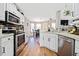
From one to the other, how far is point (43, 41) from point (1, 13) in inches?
115

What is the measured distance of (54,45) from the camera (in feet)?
13.4

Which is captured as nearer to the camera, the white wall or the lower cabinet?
the lower cabinet

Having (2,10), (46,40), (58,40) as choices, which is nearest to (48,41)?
(46,40)

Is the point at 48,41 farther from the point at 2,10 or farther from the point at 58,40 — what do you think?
the point at 2,10

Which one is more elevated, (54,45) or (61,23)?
(61,23)

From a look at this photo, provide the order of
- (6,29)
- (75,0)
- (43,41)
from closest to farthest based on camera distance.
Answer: (75,0)
(6,29)
(43,41)

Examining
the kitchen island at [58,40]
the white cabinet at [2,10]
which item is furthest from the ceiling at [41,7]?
the white cabinet at [2,10]

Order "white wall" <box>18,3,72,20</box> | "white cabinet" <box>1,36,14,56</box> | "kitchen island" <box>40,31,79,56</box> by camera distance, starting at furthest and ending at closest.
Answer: "white wall" <box>18,3,72,20</box>, "white cabinet" <box>1,36,14,56</box>, "kitchen island" <box>40,31,79,56</box>

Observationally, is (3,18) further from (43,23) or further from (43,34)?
(43,23)

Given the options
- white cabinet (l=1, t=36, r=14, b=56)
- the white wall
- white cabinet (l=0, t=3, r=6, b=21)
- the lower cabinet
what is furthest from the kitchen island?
white cabinet (l=0, t=3, r=6, b=21)

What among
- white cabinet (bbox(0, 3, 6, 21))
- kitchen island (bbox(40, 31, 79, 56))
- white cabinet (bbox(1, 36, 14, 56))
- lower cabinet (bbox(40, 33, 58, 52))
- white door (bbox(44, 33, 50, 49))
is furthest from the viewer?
white door (bbox(44, 33, 50, 49))

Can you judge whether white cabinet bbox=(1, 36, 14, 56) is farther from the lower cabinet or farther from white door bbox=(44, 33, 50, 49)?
white door bbox=(44, 33, 50, 49)

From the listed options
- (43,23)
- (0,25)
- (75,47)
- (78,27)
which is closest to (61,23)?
(78,27)

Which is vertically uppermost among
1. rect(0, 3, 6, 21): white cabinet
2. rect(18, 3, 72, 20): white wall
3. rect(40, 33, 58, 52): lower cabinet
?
rect(18, 3, 72, 20): white wall
